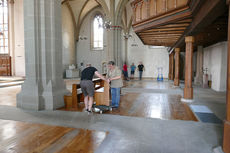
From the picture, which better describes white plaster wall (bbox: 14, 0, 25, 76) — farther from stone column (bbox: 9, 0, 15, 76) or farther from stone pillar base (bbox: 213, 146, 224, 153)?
stone pillar base (bbox: 213, 146, 224, 153)

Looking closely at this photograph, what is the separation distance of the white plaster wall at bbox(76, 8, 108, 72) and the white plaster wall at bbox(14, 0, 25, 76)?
643 centimetres

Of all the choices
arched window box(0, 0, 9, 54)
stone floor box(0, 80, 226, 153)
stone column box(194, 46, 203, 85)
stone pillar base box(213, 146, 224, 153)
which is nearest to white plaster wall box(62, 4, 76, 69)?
arched window box(0, 0, 9, 54)

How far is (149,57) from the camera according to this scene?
1947cm

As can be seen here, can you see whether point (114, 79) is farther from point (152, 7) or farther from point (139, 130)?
point (152, 7)

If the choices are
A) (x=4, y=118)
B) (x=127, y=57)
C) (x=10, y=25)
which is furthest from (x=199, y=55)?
(x=10, y=25)

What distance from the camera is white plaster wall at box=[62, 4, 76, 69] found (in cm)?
1861

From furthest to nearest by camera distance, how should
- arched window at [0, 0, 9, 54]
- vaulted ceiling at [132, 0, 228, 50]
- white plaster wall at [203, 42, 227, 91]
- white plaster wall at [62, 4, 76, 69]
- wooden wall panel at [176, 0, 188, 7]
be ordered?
1. white plaster wall at [62, 4, 76, 69]
2. arched window at [0, 0, 9, 54]
3. white plaster wall at [203, 42, 227, 91]
4. wooden wall panel at [176, 0, 188, 7]
5. vaulted ceiling at [132, 0, 228, 50]

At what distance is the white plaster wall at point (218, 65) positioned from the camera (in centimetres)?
930

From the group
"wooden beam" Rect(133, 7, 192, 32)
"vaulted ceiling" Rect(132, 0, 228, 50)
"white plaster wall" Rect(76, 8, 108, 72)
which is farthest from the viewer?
"white plaster wall" Rect(76, 8, 108, 72)

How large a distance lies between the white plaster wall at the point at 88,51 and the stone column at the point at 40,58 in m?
A: 14.5

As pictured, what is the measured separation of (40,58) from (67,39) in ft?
47.1

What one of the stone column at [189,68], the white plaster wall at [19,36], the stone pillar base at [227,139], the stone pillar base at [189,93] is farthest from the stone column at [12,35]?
the stone pillar base at [227,139]

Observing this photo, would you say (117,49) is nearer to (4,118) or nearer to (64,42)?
(64,42)

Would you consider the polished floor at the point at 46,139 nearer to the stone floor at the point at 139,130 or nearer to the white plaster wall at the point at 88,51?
the stone floor at the point at 139,130
